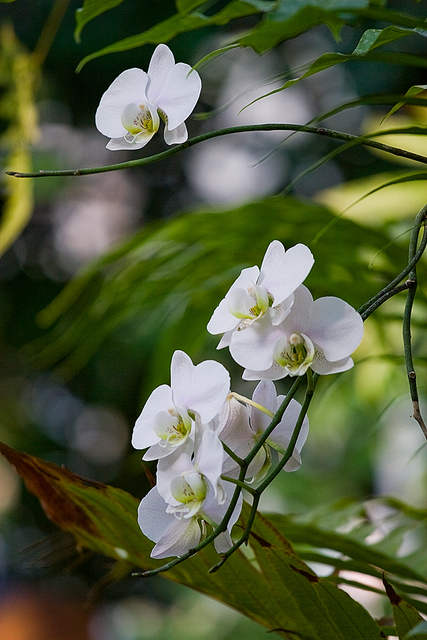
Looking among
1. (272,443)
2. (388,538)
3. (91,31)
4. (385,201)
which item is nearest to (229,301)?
(272,443)

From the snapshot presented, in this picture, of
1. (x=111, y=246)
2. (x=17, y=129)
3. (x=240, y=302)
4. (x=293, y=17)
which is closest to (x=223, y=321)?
(x=240, y=302)

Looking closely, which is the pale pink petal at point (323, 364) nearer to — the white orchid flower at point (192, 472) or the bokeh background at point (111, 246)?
the white orchid flower at point (192, 472)

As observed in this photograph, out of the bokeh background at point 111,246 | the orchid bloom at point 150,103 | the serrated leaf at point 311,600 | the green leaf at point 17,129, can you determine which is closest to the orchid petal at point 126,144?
the orchid bloom at point 150,103

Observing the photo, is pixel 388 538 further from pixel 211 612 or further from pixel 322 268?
pixel 211 612

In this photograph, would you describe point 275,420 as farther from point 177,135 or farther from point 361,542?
point 361,542

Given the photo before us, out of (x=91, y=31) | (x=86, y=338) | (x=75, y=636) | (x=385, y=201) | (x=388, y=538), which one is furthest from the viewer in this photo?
(x=75, y=636)

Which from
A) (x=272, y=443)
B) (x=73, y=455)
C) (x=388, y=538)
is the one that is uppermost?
(x=272, y=443)
